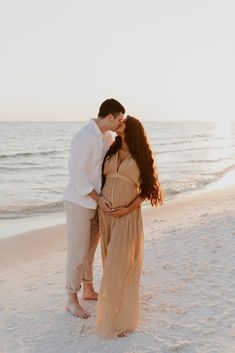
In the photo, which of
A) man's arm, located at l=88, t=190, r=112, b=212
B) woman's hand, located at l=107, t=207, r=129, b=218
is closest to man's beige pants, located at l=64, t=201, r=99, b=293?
man's arm, located at l=88, t=190, r=112, b=212

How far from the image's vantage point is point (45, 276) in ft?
19.7

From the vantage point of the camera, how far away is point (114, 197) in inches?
167

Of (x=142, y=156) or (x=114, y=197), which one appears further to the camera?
(x=114, y=197)

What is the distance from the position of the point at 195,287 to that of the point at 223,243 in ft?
4.56

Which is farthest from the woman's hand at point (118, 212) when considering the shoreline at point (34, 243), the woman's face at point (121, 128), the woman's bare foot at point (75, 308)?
the shoreline at point (34, 243)

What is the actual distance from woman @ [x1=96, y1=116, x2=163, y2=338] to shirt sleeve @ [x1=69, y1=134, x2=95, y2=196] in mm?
178

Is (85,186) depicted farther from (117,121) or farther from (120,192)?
(117,121)

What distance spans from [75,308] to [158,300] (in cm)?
83

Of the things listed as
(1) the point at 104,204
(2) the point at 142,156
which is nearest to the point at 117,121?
(2) the point at 142,156

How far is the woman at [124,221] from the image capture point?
13.6ft

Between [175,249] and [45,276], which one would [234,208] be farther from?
[45,276]

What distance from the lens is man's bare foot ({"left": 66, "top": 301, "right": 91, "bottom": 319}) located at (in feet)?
15.0

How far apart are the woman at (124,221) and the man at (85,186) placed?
0.29 feet

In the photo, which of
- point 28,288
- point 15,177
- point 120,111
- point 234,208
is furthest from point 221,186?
point 120,111
